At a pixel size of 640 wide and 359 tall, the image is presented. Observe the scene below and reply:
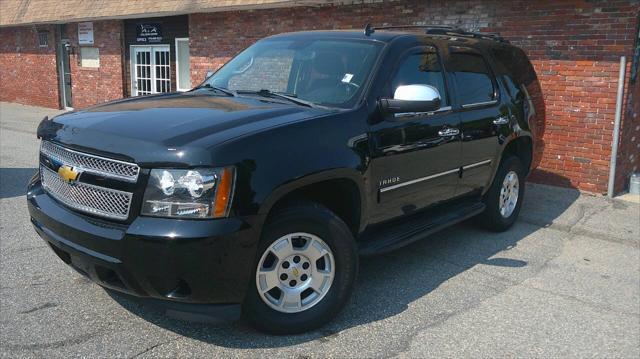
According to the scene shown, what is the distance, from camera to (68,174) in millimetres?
3486

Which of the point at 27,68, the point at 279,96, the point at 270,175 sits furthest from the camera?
the point at 27,68

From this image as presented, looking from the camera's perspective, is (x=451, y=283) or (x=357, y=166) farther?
(x=451, y=283)

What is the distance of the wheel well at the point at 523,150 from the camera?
20.1 feet

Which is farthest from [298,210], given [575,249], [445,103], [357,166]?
[575,249]

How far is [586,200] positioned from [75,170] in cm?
657

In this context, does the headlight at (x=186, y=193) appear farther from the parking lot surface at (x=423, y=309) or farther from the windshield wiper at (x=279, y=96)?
the windshield wiper at (x=279, y=96)

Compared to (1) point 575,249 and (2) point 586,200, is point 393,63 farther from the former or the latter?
(2) point 586,200

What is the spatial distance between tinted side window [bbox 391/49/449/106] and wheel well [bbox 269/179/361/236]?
35.0 inches

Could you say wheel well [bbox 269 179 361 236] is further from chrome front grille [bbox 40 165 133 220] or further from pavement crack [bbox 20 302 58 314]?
pavement crack [bbox 20 302 58 314]

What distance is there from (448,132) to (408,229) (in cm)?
91

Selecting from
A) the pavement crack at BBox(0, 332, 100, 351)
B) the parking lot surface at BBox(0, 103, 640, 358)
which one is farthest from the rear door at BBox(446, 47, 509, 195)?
the pavement crack at BBox(0, 332, 100, 351)

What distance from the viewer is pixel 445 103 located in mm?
4871

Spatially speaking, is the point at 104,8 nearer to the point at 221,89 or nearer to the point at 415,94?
the point at 221,89

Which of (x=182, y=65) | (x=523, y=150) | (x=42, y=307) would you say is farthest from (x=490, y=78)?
(x=182, y=65)
